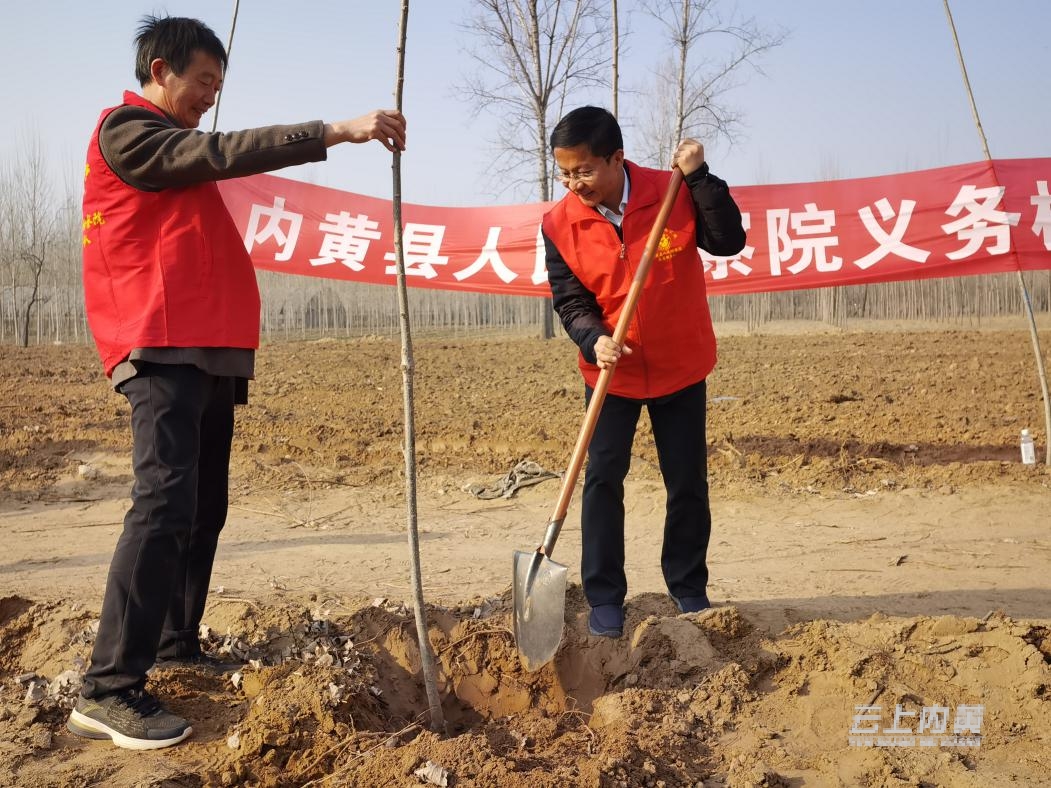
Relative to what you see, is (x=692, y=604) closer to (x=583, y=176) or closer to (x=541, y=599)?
(x=541, y=599)

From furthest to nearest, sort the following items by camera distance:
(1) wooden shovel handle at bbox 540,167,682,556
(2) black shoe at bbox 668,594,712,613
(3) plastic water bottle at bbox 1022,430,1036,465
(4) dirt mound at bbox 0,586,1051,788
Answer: (3) plastic water bottle at bbox 1022,430,1036,465 → (2) black shoe at bbox 668,594,712,613 → (1) wooden shovel handle at bbox 540,167,682,556 → (4) dirt mound at bbox 0,586,1051,788

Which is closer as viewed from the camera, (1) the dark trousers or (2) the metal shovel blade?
(2) the metal shovel blade

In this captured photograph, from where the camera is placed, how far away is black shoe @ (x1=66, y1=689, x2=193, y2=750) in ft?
7.68

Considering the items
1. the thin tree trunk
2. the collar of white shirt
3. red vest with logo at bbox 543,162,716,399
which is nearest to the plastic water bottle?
red vest with logo at bbox 543,162,716,399

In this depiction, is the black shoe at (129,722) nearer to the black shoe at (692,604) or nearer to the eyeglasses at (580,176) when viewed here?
the black shoe at (692,604)

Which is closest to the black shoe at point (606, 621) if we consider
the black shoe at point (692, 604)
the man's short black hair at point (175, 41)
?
the black shoe at point (692, 604)

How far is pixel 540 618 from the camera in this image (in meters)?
Answer: 2.63

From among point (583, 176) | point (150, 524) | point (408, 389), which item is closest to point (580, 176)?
point (583, 176)

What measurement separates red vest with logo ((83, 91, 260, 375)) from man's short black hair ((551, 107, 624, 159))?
1100 millimetres

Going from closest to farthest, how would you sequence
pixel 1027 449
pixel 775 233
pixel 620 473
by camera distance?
pixel 620 473
pixel 1027 449
pixel 775 233

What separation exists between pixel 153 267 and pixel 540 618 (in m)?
1.48

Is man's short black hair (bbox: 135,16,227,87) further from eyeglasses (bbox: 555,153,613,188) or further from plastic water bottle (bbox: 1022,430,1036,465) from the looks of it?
plastic water bottle (bbox: 1022,430,1036,465)

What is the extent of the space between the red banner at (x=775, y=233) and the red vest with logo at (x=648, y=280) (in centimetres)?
384

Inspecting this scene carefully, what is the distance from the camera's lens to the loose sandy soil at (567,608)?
7.60ft
